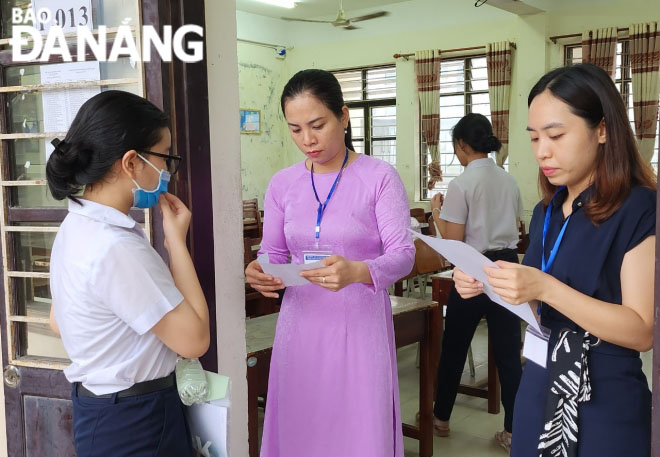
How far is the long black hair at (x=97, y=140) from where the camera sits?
1.28 metres

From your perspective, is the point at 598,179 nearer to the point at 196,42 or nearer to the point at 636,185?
the point at 636,185

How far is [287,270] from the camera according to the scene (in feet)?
5.70

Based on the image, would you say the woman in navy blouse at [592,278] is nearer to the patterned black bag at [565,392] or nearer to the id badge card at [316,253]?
the patterned black bag at [565,392]

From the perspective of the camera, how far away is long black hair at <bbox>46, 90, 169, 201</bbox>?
1.28m

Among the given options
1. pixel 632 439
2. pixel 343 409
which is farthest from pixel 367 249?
pixel 632 439

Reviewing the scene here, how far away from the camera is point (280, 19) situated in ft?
31.2

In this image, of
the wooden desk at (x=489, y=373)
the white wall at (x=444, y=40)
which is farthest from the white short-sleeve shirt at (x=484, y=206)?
the white wall at (x=444, y=40)

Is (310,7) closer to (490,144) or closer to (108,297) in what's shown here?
(490,144)

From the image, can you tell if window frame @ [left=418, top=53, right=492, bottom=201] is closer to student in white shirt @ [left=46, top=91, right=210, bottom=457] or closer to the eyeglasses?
the eyeglasses

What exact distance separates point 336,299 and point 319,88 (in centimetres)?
61

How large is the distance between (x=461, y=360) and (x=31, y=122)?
2.35 m

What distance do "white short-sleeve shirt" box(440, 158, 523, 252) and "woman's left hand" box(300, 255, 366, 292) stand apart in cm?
178

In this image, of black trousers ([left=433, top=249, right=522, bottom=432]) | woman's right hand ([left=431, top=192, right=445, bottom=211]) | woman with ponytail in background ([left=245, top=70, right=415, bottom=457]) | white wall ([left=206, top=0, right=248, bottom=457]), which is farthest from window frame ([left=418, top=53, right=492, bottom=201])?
woman with ponytail in background ([left=245, top=70, right=415, bottom=457])

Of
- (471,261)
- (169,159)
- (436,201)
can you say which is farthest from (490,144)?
(169,159)
